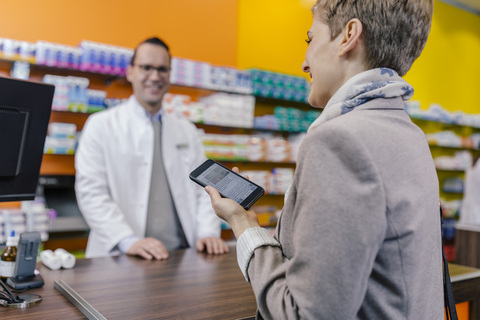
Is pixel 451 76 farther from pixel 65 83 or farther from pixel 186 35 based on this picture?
pixel 65 83

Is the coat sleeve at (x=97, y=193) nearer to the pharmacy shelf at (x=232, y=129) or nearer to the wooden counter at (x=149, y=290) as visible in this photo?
the wooden counter at (x=149, y=290)

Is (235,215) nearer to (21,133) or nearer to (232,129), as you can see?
(21,133)

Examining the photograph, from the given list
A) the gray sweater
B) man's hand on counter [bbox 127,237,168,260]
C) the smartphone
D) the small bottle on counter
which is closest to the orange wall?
man's hand on counter [bbox 127,237,168,260]

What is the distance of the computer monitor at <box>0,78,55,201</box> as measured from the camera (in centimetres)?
146

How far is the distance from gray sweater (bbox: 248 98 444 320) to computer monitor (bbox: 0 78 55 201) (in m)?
0.96

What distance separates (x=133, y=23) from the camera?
4602 millimetres

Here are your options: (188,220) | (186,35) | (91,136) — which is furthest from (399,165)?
(186,35)

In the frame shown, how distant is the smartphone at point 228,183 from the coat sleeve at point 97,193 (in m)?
1.14

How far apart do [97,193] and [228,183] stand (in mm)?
1464

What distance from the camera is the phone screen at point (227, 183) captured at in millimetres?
1284

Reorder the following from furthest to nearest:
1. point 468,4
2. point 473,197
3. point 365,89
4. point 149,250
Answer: point 468,4, point 473,197, point 149,250, point 365,89

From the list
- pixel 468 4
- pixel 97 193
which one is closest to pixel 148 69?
pixel 97 193

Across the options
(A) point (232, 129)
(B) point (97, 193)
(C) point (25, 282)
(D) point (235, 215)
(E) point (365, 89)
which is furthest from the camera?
(A) point (232, 129)

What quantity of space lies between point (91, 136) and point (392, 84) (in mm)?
2091
